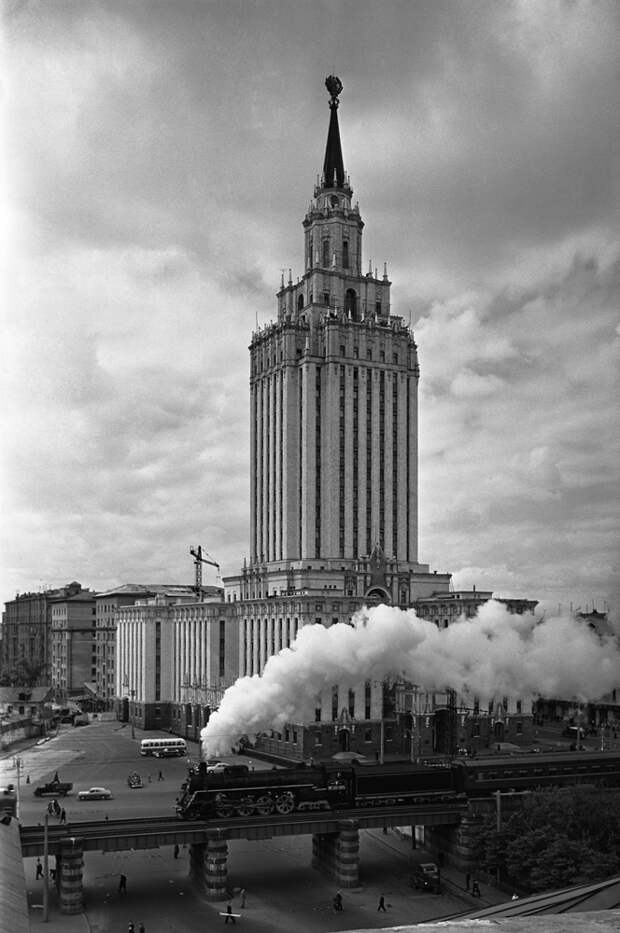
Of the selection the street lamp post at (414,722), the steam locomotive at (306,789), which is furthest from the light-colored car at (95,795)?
the street lamp post at (414,722)

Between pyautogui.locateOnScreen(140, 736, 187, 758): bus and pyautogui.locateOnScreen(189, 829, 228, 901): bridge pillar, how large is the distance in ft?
150

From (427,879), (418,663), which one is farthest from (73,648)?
(427,879)

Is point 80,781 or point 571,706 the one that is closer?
point 80,781

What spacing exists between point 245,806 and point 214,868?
5.49 m

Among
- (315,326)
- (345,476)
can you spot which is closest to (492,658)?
(345,476)

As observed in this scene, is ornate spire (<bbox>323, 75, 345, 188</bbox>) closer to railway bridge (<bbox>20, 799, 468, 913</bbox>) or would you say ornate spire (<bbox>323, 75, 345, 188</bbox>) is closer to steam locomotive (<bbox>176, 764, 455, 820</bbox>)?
steam locomotive (<bbox>176, 764, 455, 820</bbox>)

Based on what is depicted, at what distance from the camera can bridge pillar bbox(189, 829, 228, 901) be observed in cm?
5191

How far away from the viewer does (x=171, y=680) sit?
122062 mm

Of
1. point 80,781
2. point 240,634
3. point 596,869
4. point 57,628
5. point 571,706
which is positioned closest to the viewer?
point 596,869

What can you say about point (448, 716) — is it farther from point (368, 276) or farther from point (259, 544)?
point (368, 276)

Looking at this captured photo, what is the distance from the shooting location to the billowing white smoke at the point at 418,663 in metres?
76.4

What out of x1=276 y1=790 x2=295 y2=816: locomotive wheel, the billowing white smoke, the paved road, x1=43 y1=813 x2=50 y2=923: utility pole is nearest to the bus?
the billowing white smoke

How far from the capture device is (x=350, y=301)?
123 meters

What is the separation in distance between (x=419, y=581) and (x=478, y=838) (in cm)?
5649
